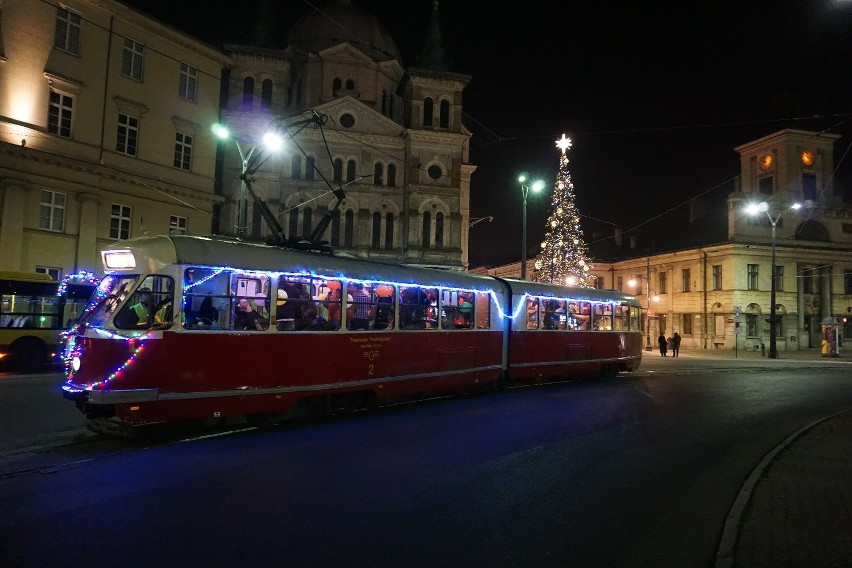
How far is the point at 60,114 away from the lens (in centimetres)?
2688

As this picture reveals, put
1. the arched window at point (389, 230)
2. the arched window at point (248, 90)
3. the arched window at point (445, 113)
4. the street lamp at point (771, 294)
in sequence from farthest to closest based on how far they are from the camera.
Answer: the arched window at point (445, 113) < the arched window at point (389, 230) < the arched window at point (248, 90) < the street lamp at point (771, 294)

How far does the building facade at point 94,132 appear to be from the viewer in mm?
25297

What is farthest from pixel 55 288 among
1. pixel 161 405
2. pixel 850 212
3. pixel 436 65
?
pixel 850 212

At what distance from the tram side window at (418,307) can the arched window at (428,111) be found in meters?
34.4

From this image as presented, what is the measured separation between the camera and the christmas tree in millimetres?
38719

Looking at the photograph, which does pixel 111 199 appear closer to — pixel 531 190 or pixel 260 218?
pixel 260 218

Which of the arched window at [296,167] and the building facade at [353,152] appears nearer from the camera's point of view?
the building facade at [353,152]

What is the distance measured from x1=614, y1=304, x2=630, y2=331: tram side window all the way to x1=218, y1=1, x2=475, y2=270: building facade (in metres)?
23.5

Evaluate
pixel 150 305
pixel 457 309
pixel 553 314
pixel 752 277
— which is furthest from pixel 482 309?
pixel 752 277

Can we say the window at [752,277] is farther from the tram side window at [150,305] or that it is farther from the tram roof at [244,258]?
the tram side window at [150,305]

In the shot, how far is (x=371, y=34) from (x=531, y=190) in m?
28.5

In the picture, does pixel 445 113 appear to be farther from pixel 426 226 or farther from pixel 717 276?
pixel 717 276

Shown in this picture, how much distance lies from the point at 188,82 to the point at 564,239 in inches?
968

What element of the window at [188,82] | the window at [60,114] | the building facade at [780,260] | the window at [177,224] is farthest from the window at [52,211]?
the building facade at [780,260]
